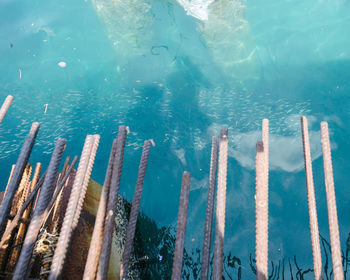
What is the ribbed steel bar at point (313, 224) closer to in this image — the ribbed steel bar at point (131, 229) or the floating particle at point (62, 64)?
the ribbed steel bar at point (131, 229)

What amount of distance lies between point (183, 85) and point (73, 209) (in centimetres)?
903

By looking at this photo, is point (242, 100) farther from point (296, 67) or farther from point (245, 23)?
point (245, 23)

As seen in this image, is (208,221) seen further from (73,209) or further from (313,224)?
(73,209)

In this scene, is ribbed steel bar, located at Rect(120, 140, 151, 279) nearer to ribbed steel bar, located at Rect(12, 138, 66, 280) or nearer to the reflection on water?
ribbed steel bar, located at Rect(12, 138, 66, 280)

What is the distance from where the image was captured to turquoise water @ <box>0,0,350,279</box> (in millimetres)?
9164

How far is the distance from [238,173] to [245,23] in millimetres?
7170

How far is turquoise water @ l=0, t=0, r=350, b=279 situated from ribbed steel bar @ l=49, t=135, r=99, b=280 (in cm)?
594

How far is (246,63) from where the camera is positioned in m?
11.2

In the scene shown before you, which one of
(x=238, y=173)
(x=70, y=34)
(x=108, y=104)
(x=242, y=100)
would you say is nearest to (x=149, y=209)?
(x=238, y=173)

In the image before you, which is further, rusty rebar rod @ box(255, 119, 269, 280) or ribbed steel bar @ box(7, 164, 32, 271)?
ribbed steel bar @ box(7, 164, 32, 271)

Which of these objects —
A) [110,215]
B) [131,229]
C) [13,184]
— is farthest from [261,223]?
[13,184]

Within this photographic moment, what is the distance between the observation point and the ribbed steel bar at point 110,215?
2.67m

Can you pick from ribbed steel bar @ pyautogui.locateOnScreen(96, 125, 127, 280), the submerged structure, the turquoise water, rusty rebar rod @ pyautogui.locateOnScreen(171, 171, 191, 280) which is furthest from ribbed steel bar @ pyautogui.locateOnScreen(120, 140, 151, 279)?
the turquoise water

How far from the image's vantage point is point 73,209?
276cm
